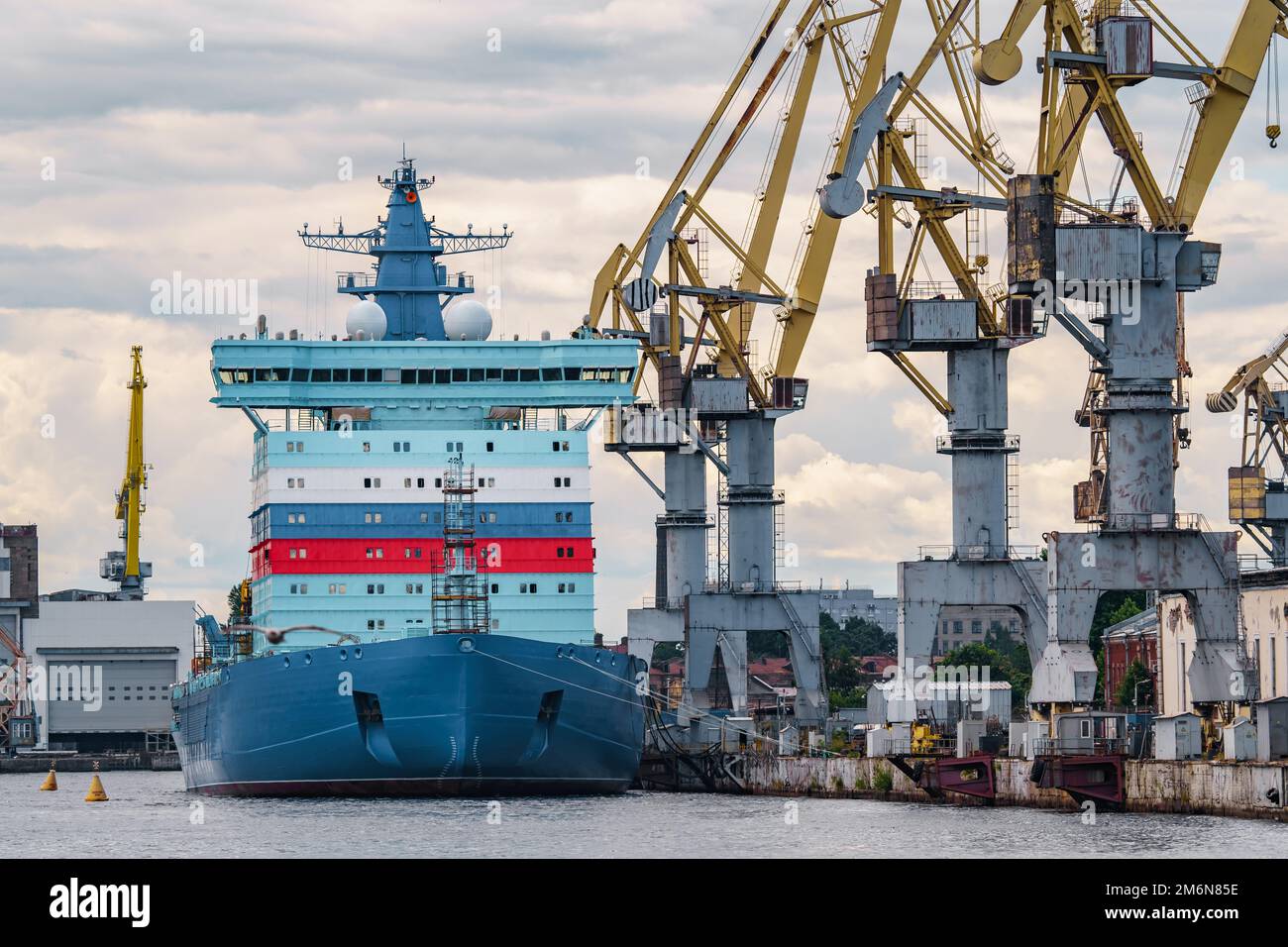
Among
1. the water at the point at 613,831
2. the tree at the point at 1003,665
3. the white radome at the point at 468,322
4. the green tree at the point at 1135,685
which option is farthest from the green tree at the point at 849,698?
the water at the point at 613,831

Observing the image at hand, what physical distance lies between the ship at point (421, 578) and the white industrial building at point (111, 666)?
68476mm

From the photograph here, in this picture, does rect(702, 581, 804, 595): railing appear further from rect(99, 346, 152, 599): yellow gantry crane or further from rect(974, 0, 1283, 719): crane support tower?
rect(99, 346, 152, 599): yellow gantry crane

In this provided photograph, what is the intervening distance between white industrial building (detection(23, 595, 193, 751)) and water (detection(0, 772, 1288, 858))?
2942 inches

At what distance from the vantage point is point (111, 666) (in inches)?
5591

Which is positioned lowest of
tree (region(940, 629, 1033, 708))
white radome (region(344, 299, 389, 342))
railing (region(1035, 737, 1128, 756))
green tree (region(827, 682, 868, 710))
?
green tree (region(827, 682, 868, 710))

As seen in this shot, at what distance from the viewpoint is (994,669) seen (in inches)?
5266

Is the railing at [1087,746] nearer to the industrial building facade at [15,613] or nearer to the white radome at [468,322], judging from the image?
the white radome at [468,322]

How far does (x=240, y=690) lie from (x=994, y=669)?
242 feet

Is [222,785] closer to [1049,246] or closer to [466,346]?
[466,346]

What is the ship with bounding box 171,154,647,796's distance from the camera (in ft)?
198

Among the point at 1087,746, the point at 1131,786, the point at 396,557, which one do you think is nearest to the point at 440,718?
the point at 396,557

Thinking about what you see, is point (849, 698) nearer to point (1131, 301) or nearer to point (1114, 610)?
point (1114, 610)

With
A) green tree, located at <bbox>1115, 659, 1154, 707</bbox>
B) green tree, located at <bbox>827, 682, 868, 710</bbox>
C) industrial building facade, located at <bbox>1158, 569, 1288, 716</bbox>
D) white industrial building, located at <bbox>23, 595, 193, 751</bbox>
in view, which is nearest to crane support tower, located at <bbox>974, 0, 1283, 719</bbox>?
industrial building facade, located at <bbox>1158, 569, 1288, 716</bbox>

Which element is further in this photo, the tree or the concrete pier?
the tree
